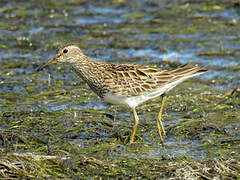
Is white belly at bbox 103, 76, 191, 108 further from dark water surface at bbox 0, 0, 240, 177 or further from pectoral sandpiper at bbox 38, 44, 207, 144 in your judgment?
dark water surface at bbox 0, 0, 240, 177

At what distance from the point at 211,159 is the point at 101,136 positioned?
224cm

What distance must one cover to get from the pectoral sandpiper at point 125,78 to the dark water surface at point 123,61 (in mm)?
639

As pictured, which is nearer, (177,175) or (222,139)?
(177,175)

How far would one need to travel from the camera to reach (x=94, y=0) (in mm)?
16406

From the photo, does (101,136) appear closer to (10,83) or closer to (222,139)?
(222,139)

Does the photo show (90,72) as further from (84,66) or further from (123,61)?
(123,61)

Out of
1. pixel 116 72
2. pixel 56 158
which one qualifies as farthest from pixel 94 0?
pixel 56 158

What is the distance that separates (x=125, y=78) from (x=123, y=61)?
374cm

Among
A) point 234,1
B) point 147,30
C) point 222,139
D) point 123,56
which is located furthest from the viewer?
point 234,1

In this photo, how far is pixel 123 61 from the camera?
12.7 m

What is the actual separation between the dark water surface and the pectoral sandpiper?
25.2 inches

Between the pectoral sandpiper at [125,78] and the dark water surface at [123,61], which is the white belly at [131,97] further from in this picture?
the dark water surface at [123,61]

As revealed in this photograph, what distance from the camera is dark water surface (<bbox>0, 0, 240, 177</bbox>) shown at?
9148 millimetres

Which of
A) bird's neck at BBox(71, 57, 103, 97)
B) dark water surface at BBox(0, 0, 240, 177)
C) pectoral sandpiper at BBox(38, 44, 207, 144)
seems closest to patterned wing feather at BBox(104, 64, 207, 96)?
pectoral sandpiper at BBox(38, 44, 207, 144)
